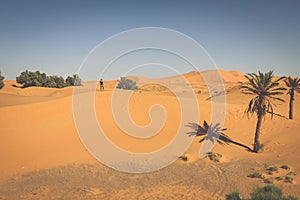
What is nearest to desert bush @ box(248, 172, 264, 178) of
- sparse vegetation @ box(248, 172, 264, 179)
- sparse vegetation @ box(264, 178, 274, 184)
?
sparse vegetation @ box(248, 172, 264, 179)

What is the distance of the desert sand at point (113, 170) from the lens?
1247cm

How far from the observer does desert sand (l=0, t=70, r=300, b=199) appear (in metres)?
12.5

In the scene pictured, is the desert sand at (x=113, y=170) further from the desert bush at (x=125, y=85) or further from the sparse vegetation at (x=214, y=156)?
the desert bush at (x=125, y=85)

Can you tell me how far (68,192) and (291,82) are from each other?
26.0 metres

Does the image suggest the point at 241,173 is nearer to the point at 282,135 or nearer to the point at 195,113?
the point at 282,135

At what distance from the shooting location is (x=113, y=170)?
15156mm

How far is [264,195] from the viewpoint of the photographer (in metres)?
8.57

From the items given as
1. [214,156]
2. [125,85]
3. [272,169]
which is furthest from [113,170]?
[125,85]

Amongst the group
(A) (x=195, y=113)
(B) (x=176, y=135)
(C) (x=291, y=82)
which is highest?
(C) (x=291, y=82)

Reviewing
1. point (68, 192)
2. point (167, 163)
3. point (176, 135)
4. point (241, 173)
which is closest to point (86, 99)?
point (176, 135)

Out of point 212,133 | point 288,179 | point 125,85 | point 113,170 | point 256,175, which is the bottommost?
point 113,170

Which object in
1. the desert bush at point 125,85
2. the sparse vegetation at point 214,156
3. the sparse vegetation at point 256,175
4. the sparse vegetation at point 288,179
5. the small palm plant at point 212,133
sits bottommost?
the sparse vegetation at point 256,175

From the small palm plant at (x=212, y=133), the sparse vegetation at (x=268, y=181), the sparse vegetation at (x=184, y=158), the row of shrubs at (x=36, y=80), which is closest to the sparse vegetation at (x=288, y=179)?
the sparse vegetation at (x=268, y=181)

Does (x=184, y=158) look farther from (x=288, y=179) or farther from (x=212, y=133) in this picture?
(x=288, y=179)
